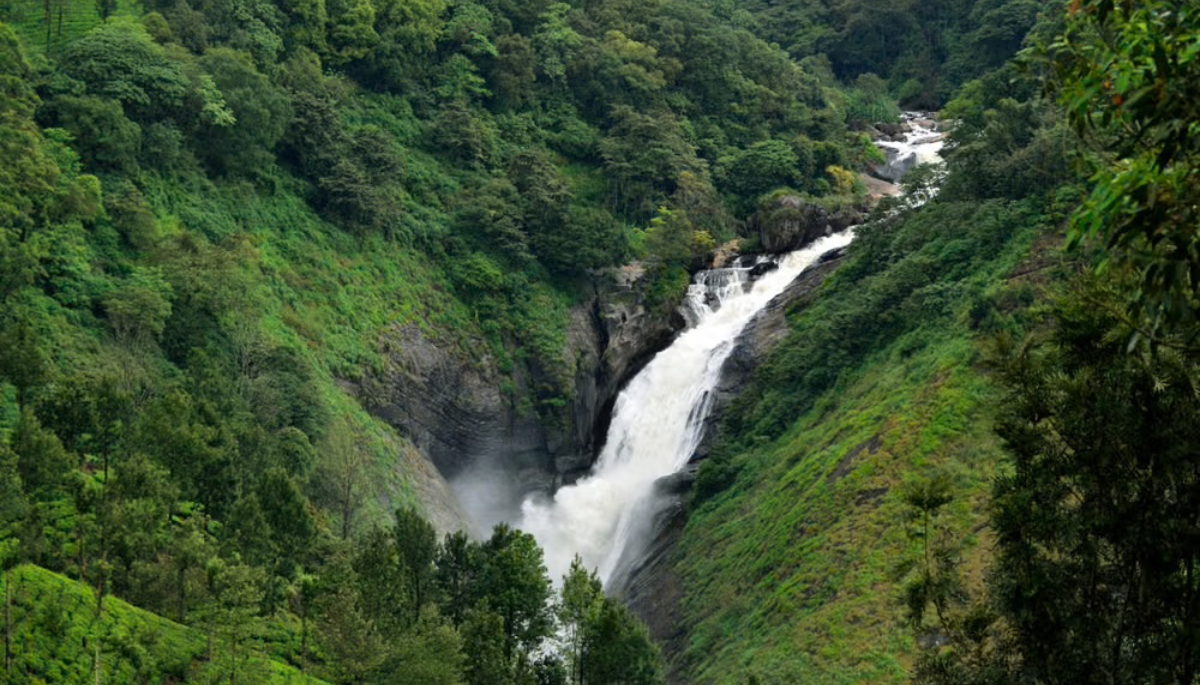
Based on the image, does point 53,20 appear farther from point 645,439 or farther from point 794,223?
point 794,223

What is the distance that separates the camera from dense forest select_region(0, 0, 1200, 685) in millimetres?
11992

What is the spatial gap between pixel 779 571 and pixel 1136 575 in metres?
20.2

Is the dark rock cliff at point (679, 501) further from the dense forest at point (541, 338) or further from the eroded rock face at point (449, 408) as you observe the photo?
the eroded rock face at point (449, 408)

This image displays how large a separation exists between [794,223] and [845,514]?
27.2m

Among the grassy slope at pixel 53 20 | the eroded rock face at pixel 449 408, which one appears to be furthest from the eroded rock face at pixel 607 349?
the grassy slope at pixel 53 20

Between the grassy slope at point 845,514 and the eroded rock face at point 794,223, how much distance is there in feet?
49.5

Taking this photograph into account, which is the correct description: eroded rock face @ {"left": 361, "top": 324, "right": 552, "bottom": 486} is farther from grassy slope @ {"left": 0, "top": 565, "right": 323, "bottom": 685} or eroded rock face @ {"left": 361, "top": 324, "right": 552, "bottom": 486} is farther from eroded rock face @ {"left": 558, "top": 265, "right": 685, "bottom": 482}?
grassy slope @ {"left": 0, "top": 565, "right": 323, "bottom": 685}

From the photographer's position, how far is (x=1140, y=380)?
11.6m

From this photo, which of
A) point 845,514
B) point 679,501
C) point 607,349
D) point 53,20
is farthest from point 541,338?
point 53,20

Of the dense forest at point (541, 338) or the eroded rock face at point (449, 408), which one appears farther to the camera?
the eroded rock face at point (449, 408)

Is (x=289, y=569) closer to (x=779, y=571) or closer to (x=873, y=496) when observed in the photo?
(x=779, y=571)

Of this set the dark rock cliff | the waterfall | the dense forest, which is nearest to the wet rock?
the waterfall

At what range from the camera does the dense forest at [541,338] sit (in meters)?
12.0

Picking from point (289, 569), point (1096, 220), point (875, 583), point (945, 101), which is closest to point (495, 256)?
point (289, 569)
